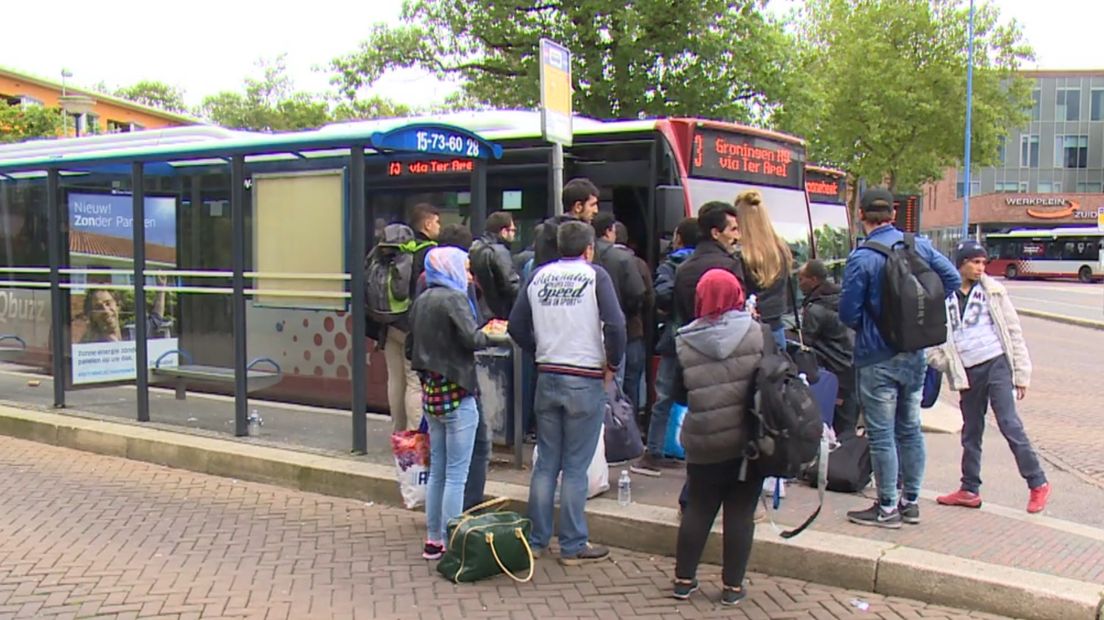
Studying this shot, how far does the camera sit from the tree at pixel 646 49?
15039mm

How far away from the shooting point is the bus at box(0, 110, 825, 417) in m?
7.20

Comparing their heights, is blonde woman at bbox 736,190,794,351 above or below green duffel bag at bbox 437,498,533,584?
above

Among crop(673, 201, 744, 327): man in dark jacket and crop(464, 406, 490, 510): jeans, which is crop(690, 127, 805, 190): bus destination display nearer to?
crop(673, 201, 744, 327): man in dark jacket

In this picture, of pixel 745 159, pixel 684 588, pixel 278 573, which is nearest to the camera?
pixel 684 588

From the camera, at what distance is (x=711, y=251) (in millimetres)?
5035

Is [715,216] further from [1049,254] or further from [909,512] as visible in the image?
[1049,254]

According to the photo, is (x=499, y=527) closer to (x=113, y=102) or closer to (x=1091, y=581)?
(x=1091, y=581)

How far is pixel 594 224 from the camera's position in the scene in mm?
5965

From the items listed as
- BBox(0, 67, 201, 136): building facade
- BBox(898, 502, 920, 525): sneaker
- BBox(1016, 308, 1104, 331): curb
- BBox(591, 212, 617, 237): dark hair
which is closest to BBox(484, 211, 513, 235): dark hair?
BBox(591, 212, 617, 237): dark hair

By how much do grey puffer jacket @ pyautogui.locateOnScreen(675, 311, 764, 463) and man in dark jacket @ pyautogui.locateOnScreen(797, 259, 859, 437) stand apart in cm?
261

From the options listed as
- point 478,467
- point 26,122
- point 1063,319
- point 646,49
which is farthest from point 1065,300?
point 26,122

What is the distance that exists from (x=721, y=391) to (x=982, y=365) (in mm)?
2392

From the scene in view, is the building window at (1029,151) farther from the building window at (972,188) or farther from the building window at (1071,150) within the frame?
the building window at (972,188)

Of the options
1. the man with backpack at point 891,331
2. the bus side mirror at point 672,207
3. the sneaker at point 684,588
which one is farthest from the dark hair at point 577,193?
the sneaker at point 684,588
